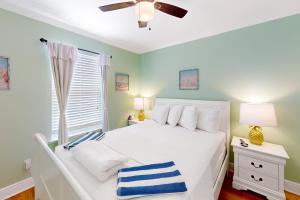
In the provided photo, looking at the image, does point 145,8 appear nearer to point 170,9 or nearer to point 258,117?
point 170,9

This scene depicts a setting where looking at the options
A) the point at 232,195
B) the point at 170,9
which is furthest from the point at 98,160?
the point at 232,195

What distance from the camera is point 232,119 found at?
95.4 inches

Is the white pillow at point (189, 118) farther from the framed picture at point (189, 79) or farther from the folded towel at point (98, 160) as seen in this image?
the folded towel at point (98, 160)

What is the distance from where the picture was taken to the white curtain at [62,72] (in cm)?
218

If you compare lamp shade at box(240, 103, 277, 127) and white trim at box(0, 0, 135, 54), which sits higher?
white trim at box(0, 0, 135, 54)

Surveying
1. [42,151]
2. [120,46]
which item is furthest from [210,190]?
[120,46]

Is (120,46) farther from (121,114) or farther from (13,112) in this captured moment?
(13,112)

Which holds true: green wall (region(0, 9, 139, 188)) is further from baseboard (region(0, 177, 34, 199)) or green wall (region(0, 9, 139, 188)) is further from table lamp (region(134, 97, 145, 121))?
table lamp (region(134, 97, 145, 121))

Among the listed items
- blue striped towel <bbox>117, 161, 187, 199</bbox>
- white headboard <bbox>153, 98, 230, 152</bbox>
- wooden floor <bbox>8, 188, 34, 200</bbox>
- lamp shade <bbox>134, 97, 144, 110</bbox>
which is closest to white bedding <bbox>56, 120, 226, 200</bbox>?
blue striped towel <bbox>117, 161, 187, 199</bbox>

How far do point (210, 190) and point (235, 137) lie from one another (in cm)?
146

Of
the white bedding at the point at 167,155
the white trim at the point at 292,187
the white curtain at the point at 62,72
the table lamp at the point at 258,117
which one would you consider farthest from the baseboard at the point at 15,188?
the white trim at the point at 292,187

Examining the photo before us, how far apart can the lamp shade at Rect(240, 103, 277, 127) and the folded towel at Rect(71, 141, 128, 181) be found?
173cm

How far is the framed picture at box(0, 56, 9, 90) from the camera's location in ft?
5.88

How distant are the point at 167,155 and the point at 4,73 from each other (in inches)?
90.2
